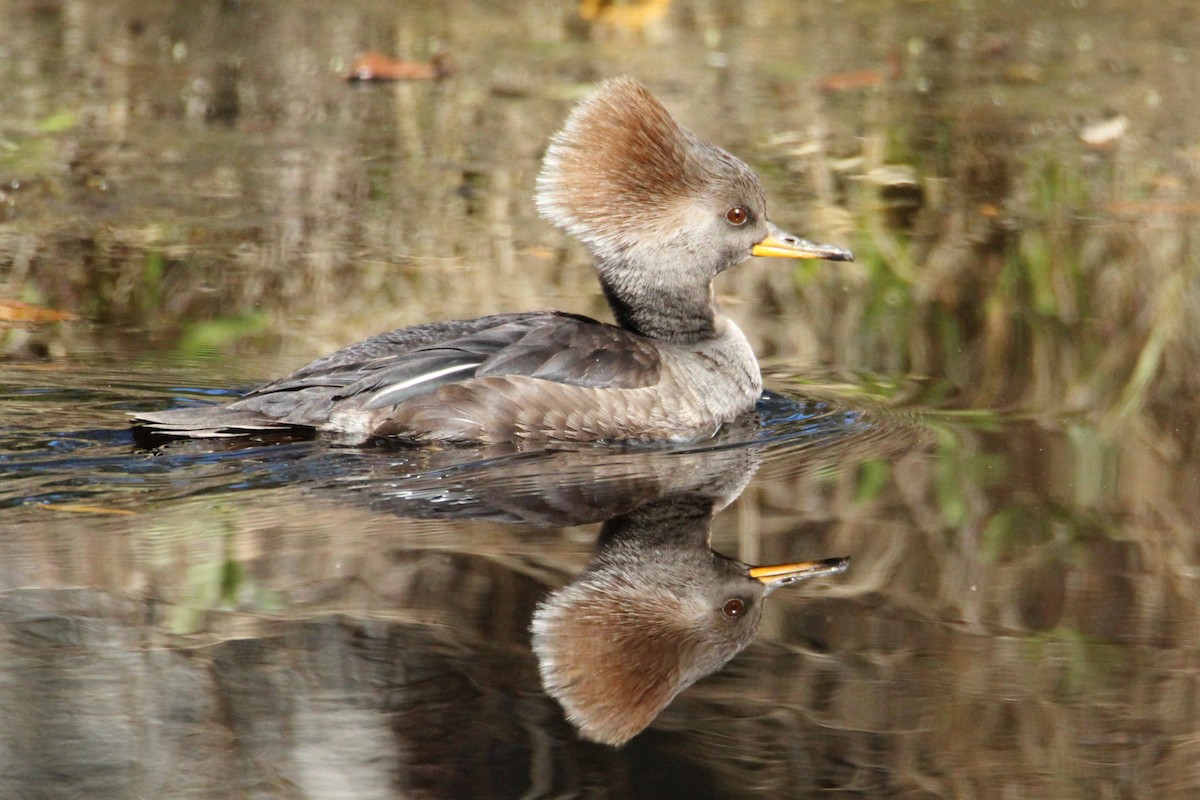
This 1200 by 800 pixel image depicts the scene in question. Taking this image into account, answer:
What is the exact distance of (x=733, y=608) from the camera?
4477mm

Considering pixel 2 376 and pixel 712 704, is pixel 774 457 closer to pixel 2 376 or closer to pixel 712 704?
pixel 712 704

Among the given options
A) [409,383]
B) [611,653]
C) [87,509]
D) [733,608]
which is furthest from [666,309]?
[611,653]

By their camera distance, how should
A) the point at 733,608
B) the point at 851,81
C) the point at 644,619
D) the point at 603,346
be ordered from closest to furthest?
the point at 644,619 < the point at 733,608 < the point at 603,346 < the point at 851,81

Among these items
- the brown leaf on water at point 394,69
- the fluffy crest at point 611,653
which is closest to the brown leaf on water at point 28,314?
the fluffy crest at point 611,653

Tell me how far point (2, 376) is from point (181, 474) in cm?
126

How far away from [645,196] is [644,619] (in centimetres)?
256

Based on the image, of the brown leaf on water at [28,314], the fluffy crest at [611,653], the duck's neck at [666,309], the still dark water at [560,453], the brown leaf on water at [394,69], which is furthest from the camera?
the brown leaf on water at [394,69]

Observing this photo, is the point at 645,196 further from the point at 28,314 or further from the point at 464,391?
the point at 28,314

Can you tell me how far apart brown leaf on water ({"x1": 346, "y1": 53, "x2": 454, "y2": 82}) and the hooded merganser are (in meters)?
6.08

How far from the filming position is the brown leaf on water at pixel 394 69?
1237cm

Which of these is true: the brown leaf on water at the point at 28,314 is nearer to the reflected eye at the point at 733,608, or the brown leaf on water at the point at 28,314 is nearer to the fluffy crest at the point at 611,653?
the fluffy crest at the point at 611,653

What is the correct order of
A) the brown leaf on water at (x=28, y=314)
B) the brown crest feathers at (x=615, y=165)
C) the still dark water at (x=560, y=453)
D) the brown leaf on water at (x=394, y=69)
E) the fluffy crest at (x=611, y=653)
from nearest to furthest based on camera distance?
the still dark water at (x=560, y=453)
the fluffy crest at (x=611, y=653)
the brown crest feathers at (x=615, y=165)
the brown leaf on water at (x=28, y=314)
the brown leaf on water at (x=394, y=69)

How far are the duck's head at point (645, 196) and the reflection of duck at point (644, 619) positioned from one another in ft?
5.51

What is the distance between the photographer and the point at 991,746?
3.70 metres
